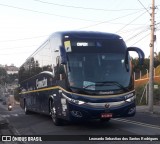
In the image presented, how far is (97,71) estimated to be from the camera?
46.4 ft

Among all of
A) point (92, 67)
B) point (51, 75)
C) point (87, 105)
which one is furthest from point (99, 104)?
point (51, 75)

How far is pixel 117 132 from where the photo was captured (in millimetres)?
13359

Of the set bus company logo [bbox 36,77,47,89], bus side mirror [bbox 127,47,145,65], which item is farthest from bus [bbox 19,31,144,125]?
bus company logo [bbox 36,77,47,89]

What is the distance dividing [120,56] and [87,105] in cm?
229

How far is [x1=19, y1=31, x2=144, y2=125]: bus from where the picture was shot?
1380cm

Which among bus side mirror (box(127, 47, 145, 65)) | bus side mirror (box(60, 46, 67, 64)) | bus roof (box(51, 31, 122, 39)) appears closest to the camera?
bus side mirror (box(60, 46, 67, 64))

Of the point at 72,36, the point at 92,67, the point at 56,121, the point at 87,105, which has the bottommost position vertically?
the point at 56,121

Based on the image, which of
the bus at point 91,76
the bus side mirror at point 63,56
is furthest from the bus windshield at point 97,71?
the bus side mirror at point 63,56

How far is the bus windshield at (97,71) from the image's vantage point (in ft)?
45.8

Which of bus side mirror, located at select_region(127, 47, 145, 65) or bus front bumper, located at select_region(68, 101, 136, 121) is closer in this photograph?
bus front bumper, located at select_region(68, 101, 136, 121)

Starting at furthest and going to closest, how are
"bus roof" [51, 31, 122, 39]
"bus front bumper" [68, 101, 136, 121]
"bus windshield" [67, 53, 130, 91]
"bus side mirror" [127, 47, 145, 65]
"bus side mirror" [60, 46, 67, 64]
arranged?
"bus roof" [51, 31, 122, 39]
"bus side mirror" [127, 47, 145, 65]
"bus side mirror" [60, 46, 67, 64]
"bus windshield" [67, 53, 130, 91]
"bus front bumper" [68, 101, 136, 121]

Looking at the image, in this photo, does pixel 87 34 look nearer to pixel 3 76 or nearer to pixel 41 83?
pixel 41 83

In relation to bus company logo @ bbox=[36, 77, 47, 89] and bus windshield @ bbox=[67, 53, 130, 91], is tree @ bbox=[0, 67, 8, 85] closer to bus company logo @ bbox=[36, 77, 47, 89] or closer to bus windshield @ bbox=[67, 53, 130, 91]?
bus company logo @ bbox=[36, 77, 47, 89]

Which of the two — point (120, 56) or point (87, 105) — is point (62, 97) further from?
point (120, 56)
